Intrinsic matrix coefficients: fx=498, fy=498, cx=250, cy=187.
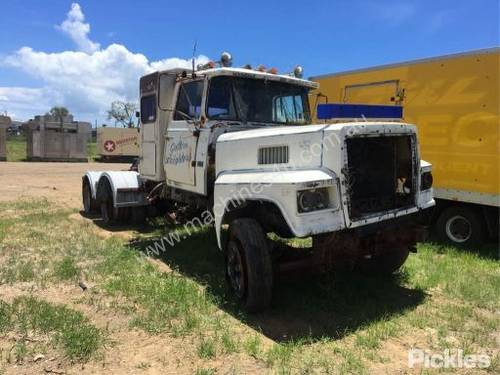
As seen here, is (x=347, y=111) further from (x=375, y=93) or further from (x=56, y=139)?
(x=56, y=139)

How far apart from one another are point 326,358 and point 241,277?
130 cm

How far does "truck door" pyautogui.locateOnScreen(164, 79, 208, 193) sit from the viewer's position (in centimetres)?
643

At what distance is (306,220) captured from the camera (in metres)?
4.38

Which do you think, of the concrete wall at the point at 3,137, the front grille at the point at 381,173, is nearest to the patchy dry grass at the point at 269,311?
the front grille at the point at 381,173

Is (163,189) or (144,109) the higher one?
(144,109)

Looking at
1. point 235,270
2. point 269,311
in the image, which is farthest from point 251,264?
point 269,311

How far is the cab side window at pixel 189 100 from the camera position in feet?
21.5

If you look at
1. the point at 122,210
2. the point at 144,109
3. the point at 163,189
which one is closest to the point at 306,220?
the point at 163,189

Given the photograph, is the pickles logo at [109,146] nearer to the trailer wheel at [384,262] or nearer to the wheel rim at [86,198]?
the wheel rim at [86,198]

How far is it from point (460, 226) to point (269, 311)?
4558 mm

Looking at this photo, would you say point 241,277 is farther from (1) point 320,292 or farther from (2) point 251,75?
(2) point 251,75

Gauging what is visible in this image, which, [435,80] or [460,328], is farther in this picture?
[435,80]

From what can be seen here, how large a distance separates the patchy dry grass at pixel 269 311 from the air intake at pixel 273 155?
152 cm

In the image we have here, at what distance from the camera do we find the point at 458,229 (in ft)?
27.0
